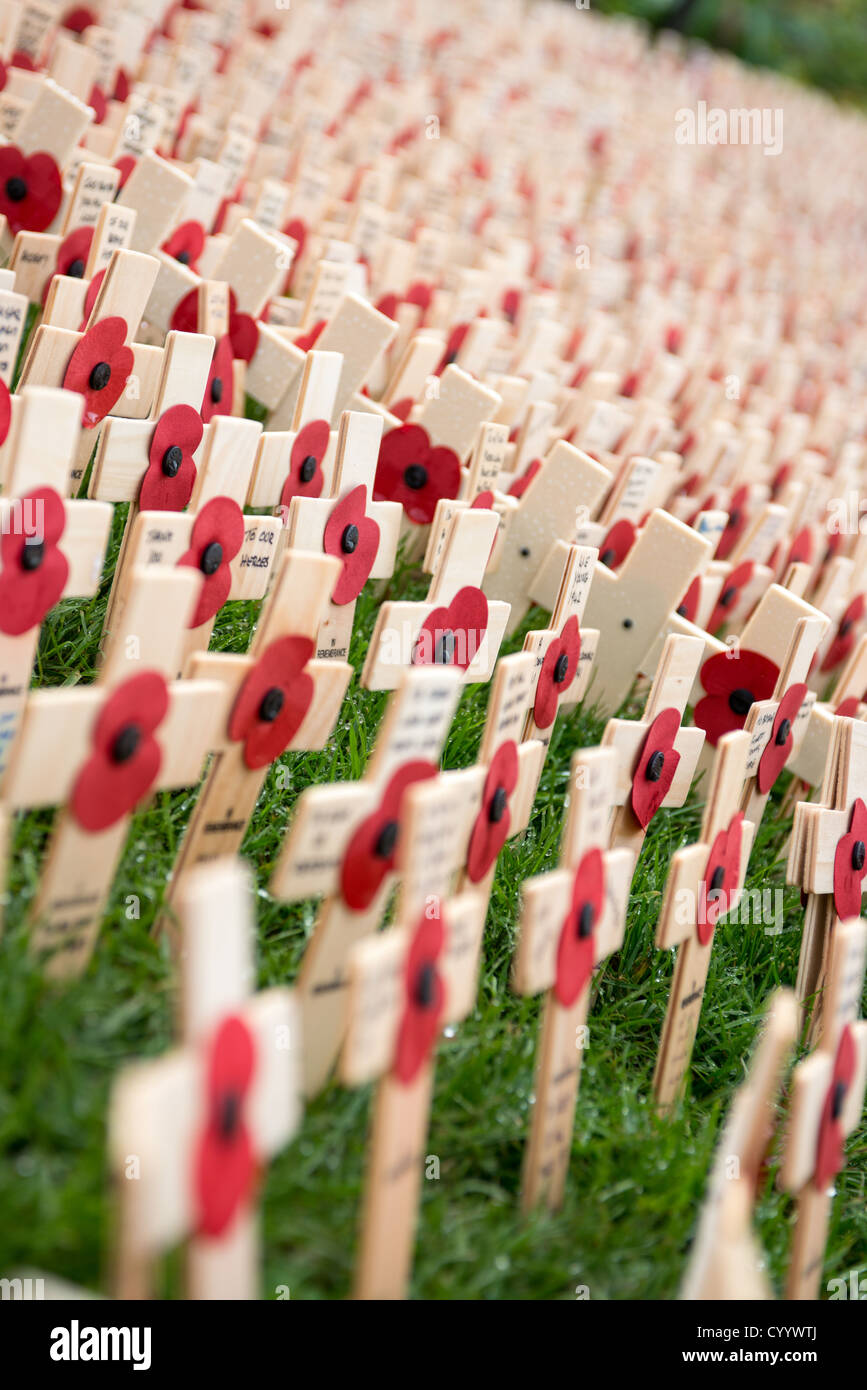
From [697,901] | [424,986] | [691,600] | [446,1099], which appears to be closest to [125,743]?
[424,986]

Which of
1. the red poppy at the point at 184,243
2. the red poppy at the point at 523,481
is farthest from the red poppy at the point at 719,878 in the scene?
the red poppy at the point at 184,243

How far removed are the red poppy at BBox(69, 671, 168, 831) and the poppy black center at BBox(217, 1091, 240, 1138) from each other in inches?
13.5

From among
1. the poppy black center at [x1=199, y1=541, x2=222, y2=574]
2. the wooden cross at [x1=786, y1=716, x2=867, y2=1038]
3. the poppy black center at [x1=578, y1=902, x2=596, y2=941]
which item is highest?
the poppy black center at [x1=199, y1=541, x2=222, y2=574]

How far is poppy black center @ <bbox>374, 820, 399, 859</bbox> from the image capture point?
1264 mm

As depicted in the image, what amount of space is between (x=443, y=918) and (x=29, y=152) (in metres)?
1.68

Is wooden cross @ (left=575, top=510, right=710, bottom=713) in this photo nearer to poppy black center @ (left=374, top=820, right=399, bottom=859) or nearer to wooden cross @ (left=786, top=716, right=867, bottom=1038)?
wooden cross @ (left=786, top=716, right=867, bottom=1038)

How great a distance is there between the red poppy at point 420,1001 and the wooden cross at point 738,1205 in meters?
0.27

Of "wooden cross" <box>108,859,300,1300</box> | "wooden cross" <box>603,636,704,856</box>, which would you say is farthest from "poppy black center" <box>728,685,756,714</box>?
"wooden cross" <box>108,859,300,1300</box>

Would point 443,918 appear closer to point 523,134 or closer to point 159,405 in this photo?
point 159,405

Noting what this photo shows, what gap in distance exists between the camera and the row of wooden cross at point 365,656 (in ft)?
3.66

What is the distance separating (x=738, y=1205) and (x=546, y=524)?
4.34 feet

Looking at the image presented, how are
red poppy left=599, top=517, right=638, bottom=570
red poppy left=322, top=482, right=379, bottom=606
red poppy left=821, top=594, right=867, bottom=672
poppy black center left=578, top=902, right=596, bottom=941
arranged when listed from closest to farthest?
poppy black center left=578, top=902, right=596, bottom=941 < red poppy left=322, top=482, right=379, bottom=606 < red poppy left=599, top=517, right=638, bottom=570 < red poppy left=821, top=594, right=867, bottom=672

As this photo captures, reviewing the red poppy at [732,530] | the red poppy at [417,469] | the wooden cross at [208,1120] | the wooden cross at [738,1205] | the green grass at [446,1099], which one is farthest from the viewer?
the red poppy at [732,530]

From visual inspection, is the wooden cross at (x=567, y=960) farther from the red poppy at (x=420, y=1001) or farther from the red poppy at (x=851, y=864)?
the red poppy at (x=851, y=864)
